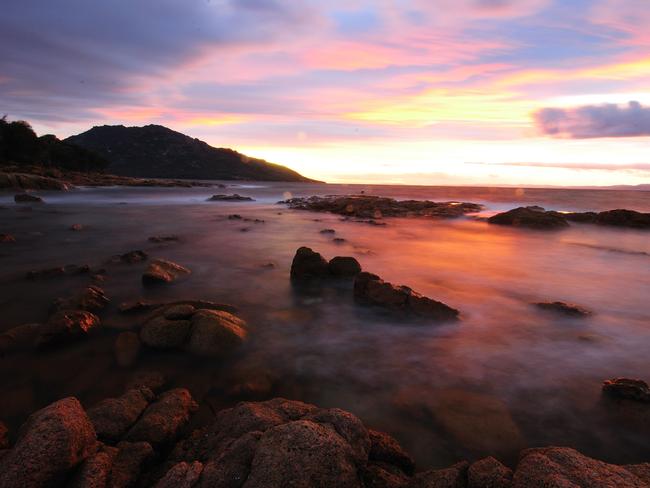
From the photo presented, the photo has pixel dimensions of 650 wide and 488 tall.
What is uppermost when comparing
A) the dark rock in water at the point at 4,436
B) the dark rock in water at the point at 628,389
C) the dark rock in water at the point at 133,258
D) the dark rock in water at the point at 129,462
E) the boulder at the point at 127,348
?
the dark rock in water at the point at 133,258

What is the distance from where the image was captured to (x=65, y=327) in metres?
6.02

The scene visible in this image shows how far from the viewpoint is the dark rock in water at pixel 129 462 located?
121 inches

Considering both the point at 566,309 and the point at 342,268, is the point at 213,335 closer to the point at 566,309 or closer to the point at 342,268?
the point at 342,268

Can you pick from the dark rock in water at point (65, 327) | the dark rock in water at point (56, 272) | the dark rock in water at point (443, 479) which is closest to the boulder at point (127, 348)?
the dark rock in water at point (65, 327)

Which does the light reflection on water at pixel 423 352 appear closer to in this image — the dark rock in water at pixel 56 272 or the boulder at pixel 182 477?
the dark rock in water at pixel 56 272

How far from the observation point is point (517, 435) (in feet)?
14.1

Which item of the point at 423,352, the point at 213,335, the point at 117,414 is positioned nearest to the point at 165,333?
the point at 213,335

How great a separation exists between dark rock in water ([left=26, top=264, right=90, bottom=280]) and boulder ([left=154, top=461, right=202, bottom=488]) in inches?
353

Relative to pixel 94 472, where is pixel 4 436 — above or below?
below

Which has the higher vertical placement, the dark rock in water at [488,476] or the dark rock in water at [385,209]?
the dark rock in water at [385,209]

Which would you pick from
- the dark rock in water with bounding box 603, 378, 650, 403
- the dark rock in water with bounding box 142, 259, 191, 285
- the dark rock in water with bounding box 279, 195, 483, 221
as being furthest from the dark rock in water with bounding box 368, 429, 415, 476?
the dark rock in water with bounding box 279, 195, 483, 221

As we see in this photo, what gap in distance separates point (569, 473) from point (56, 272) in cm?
1131

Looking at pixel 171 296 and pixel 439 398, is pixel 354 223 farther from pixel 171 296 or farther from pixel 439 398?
pixel 439 398

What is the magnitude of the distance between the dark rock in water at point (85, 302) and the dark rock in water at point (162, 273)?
5.26 ft
